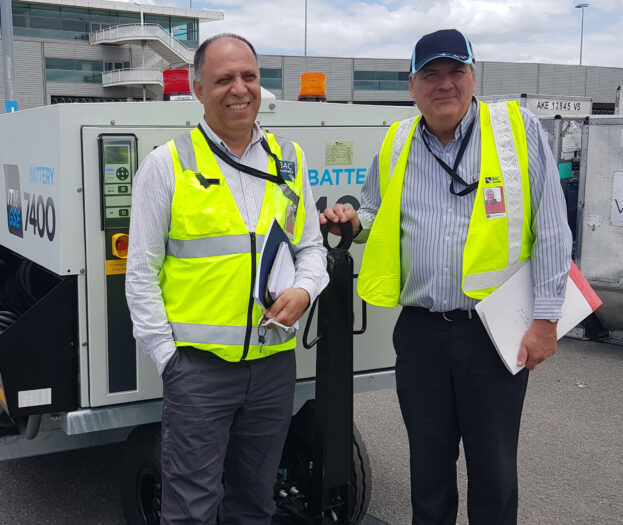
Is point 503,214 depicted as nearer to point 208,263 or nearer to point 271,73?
point 208,263

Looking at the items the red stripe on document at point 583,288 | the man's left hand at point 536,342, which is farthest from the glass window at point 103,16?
the man's left hand at point 536,342

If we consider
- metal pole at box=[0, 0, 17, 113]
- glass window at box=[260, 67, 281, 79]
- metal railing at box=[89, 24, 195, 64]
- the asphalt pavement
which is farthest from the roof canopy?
the asphalt pavement

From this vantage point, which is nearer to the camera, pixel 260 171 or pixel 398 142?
pixel 260 171

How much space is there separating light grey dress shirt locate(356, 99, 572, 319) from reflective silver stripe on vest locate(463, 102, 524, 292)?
6 centimetres

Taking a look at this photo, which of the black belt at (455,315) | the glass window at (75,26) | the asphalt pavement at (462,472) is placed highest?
the glass window at (75,26)

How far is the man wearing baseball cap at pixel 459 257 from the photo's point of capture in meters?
2.52

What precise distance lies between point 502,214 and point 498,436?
2.60 feet

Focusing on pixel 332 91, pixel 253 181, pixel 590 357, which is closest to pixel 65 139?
pixel 253 181

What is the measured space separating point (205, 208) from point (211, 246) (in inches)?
4.8

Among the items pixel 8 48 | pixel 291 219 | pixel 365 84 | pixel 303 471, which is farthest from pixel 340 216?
pixel 365 84

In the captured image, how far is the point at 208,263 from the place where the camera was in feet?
7.79

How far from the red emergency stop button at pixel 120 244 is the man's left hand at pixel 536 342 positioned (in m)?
1.51

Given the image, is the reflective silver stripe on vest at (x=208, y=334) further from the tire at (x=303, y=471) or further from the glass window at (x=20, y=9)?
the glass window at (x=20, y=9)

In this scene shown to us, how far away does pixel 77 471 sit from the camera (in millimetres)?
4426
